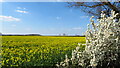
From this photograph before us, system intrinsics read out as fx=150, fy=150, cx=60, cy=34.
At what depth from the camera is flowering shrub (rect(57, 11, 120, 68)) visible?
134 inches

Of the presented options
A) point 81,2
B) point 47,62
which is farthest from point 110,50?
point 81,2

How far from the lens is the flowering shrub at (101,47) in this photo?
3406mm

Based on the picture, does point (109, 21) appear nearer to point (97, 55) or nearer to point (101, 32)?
point (101, 32)

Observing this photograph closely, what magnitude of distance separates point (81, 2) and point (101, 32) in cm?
514

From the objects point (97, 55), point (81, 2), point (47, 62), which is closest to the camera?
point (97, 55)

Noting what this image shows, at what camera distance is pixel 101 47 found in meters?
3.47

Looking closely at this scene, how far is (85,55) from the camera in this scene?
11.6ft

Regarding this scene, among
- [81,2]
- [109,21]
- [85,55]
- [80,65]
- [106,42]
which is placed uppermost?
[81,2]

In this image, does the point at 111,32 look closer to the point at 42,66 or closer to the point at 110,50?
the point at 110,50

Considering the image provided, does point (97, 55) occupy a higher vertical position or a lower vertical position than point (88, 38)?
lower

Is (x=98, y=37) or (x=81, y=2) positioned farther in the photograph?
(x=81, y=2)

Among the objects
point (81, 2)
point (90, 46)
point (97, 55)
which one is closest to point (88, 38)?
point (90, 46)

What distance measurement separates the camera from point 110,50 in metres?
3.54

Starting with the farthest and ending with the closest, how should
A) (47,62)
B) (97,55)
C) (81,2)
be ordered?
1. (81,2)
2. (47,62)
3. (97,55)
